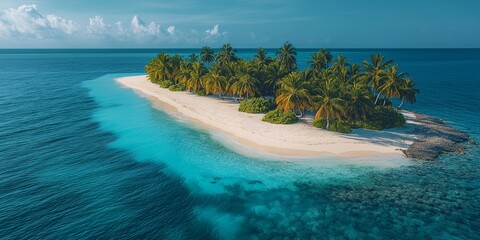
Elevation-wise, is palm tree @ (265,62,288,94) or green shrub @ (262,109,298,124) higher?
palm tree @ (265,62,288,94)

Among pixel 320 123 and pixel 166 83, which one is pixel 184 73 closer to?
pixel 166 83

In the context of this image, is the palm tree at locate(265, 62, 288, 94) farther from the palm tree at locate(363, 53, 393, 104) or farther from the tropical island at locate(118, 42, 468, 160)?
the palm tree at locate(363, 53, 393, 104)

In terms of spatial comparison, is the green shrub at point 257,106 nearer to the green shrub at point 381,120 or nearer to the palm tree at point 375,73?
the green shrub at point 381,120

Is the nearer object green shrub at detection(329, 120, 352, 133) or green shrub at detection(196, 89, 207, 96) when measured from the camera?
green shrub at detection(329, 120, 352, 133)

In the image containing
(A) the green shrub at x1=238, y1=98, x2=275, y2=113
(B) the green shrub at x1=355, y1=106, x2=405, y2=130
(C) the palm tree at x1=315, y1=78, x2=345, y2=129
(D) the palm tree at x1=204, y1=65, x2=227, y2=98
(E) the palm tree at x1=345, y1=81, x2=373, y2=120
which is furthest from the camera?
(D) the palm tree at x1=204, y1=65, x2=227, y2=98

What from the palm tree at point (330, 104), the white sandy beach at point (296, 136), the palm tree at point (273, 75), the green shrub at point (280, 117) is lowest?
the white sandy beach at point (296, 136)

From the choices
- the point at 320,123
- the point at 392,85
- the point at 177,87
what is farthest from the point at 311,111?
the point at 177,87

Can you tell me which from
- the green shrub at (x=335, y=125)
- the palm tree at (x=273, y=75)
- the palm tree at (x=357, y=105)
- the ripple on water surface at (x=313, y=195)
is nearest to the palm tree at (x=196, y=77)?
the palm tree at (x=273, y=75)

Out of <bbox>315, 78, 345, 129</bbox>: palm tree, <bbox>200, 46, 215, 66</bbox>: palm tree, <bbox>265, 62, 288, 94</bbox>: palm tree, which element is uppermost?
<bbox>200, 46, 215, 66</bbox>: palm tree

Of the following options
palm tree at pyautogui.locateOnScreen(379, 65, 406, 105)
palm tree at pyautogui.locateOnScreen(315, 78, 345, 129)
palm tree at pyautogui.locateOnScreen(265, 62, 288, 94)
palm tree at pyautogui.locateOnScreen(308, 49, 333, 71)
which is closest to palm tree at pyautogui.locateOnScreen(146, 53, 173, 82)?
palm tree at pyautogui.locateOnScreen(265, 62, 288, 94)
